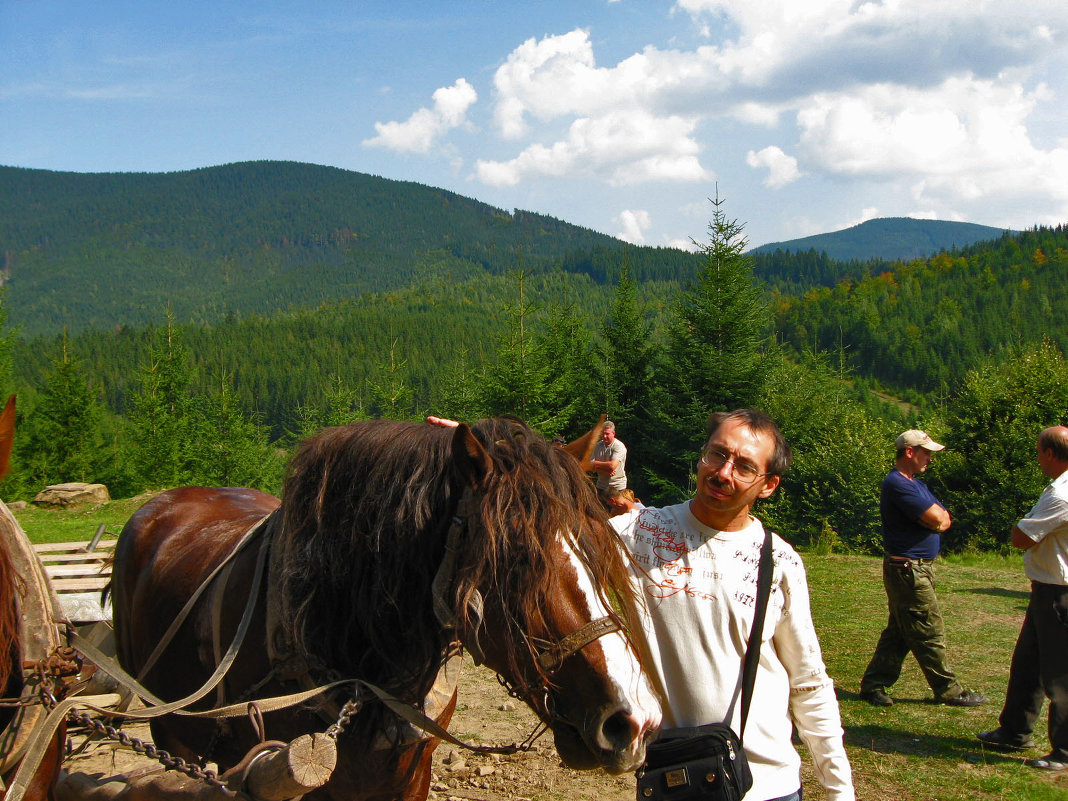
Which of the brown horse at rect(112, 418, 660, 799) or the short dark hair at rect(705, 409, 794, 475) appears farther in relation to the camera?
the short dark hair at rect(705, 409, 794, 475)

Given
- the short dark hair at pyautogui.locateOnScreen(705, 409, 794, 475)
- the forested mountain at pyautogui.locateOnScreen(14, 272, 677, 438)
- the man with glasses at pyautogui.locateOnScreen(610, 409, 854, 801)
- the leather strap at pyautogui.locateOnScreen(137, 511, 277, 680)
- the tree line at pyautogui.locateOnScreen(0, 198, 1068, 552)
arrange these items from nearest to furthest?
1. the man with glasses at pyautogui.locateOnScreen(610, 409, 854, 801)
2. the short dark hair at pyautogui.locateOnScreen(705, 409, 794, 475)
3. the leather strap at pyautogui.locateOnScreen(137, 511, 277, 680)
4. the tree line at pyautogui.locateOnScreen(0, 198, 1068, 552)
5. the forested mountain at pyautogui.locateOnScreen(14, 272, 677, 438)

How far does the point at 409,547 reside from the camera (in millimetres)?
1871

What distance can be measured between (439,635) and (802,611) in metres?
1.00

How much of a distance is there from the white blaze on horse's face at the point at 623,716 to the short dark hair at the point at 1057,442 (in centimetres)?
386

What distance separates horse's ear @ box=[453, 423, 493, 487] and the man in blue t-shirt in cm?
424

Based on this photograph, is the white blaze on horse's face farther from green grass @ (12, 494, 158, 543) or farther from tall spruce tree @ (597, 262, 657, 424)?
tall spruce tree @ (597, 262, 657, 424)

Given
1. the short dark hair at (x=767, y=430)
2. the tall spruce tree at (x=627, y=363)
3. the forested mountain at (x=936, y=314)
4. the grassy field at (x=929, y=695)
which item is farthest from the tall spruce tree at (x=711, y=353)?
the forested mountain at (x=936, y=314)

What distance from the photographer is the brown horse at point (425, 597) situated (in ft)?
5.45

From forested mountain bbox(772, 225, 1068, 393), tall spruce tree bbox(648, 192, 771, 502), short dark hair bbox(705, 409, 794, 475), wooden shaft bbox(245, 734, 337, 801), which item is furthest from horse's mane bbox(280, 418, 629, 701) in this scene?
forested mountain bbox(772, 225, 1068, 393)

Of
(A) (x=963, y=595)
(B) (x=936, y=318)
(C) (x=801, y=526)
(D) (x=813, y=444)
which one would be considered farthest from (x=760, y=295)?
(B) (x=936, y=318)

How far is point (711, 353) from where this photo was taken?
998 inches

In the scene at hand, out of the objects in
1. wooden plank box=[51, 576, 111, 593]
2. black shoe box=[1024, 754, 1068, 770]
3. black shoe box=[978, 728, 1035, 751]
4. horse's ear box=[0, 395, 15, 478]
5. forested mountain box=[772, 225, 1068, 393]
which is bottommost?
black shoe box=[978, 728, 1035, 751]

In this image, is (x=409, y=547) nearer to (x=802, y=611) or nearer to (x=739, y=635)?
(x=739, y=635)

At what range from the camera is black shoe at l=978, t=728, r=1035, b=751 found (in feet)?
14.8
